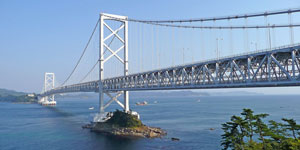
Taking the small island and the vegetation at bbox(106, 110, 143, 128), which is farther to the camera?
the vegetation at bbox(106, 110, 143, 128)

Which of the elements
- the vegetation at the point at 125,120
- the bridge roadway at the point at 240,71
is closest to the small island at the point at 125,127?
the vegetation at the point at 125,120

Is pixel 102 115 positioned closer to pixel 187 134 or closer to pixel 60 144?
pixel 60 144

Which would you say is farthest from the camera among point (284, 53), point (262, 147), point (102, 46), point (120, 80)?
point (102, 46)

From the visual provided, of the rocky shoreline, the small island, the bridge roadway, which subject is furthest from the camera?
the small island

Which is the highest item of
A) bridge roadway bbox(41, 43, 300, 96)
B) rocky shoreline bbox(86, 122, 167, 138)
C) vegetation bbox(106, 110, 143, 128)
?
bridge roadway bbox(41, 43, 300, 96)

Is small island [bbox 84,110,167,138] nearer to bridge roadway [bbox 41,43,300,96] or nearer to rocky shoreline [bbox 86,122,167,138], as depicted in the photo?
rocky shoreline [bbox 86,122,167,138]

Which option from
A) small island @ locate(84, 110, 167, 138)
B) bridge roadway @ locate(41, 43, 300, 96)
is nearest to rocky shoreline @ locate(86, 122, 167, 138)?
→ small island @ locate(84, 110, 167, 138)

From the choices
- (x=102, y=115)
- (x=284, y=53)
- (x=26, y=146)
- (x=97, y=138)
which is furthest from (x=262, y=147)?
(x=102, y=115)
